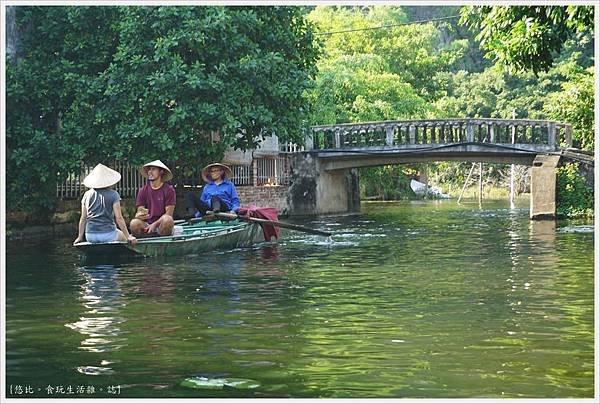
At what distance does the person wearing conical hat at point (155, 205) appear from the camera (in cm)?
1427

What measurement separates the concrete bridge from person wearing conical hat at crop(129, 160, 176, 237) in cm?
1284

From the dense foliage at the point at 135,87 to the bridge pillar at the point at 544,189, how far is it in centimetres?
665

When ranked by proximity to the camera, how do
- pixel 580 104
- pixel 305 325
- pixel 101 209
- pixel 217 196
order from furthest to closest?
1. pixel 580 104
2. pixel 217 196
3. pixel 101 209
4. pixel 305 325

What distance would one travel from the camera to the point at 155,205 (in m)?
14.4

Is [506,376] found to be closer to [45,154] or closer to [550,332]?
[550,332]

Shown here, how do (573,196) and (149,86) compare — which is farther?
(573,196)

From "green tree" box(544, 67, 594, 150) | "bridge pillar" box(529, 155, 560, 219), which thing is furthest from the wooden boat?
"bridge pillar" box(529, 155, 560, 219)

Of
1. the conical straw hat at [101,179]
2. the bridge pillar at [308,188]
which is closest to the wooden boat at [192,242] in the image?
the conical straw hat at [101,179]

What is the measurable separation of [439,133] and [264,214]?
12705 mm

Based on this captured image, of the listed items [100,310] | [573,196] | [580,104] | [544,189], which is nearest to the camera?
[100,310]

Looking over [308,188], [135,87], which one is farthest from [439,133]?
[135,87]

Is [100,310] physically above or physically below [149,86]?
below

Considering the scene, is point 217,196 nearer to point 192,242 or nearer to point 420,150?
point 192,242

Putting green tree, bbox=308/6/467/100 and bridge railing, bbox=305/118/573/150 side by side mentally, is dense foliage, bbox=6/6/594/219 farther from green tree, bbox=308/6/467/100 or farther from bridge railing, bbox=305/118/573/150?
green tree, bbox=308/6/467/100
